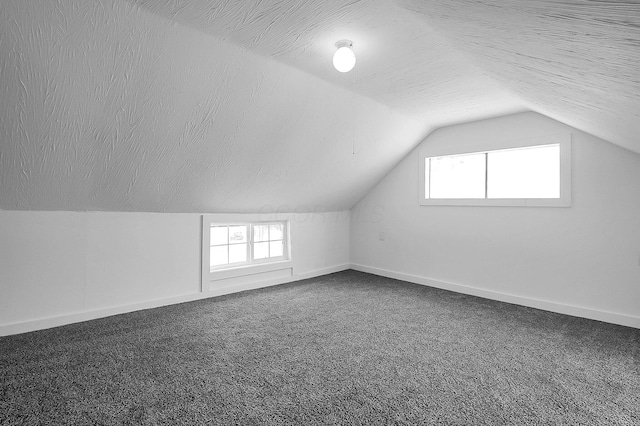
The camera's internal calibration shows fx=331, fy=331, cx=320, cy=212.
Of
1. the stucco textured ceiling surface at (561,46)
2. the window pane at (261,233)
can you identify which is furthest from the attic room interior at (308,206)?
the window pane at (261,233)

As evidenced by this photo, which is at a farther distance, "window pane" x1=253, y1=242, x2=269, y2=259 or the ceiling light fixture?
"window pane" x1=253, y1=242, x2=269, y2=259

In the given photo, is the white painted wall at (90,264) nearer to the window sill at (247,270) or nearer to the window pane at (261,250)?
the window sill at (247,270)

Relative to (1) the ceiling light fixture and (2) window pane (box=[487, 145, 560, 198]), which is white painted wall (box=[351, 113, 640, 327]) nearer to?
(2) window pane (box=[487, 145, 560, 198])

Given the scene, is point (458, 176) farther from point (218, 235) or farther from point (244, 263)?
point (218, 235)

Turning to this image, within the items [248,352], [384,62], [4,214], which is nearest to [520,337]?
[248,352]

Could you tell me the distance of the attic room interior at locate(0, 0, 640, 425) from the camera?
1.71 m

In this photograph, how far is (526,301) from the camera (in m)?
3.51

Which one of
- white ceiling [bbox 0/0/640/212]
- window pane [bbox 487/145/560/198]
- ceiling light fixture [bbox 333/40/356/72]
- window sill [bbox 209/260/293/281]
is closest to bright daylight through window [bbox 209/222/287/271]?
window sill [bbox 209/260/293/281]

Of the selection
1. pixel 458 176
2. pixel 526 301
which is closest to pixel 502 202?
pixel 458 176

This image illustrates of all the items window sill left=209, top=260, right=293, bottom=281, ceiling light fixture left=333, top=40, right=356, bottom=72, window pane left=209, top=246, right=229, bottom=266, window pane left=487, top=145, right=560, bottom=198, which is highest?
ceiling light fixture left=333, top=40, right=356, bottom=72

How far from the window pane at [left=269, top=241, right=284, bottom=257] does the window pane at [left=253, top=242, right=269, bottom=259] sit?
0.06 meters

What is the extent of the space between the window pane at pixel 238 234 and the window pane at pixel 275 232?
16.0 inches

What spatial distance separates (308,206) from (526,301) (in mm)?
2814

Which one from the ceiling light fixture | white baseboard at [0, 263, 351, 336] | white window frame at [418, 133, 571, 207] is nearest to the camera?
the ceiling light fixture
